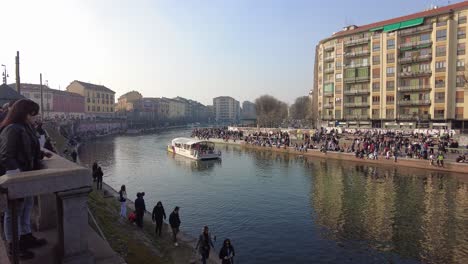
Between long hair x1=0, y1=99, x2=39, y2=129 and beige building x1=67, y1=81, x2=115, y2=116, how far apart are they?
133m

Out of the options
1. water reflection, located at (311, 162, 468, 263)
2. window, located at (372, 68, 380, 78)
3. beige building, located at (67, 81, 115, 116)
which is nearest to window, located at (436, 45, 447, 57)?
window, located at (372, 68, 380, 78)

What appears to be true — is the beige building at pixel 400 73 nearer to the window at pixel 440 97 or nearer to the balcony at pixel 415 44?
the window at pixel 440 97

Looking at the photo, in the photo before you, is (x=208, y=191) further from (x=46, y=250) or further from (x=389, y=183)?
(x=46, y=250)

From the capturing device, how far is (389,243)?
56.9 feet

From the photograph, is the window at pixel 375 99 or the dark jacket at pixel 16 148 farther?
the window at pixel 375 99

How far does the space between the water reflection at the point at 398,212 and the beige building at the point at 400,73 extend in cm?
3581

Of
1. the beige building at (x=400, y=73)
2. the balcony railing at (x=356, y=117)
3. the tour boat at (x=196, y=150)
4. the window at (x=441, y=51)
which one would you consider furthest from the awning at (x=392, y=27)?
the tour boat at (x=196, y=150)

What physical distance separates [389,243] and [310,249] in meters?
4.07

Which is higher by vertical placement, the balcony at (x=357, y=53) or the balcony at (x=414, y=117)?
the balcony at (x=357, y=53)

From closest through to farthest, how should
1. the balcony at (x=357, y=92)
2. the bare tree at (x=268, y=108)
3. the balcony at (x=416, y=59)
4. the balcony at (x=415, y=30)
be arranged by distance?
the balcony at (x=415, y=30) < the balcony at (x=416, y=59) < the balcony at (x=357, y=92) < the bare tree at (x=268, y=108)

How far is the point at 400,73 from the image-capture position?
69.6 meters

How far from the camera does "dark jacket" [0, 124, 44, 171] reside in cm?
505

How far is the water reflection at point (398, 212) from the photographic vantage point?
17.1 m

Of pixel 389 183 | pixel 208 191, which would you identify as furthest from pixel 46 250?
pixel 389 183
